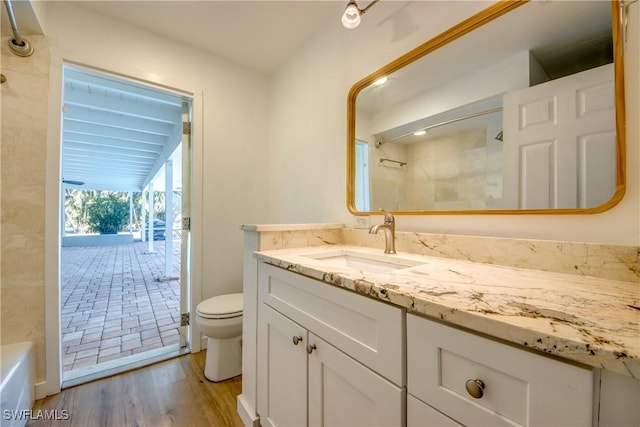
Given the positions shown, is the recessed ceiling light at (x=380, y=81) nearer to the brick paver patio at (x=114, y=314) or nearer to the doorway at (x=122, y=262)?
the doorway at (x=122, y=262)

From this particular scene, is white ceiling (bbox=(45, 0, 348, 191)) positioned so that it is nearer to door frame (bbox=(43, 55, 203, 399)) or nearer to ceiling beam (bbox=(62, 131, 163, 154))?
door frame (bbox=(43, 55, 203, 399))

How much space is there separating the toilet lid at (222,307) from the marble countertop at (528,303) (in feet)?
3.11

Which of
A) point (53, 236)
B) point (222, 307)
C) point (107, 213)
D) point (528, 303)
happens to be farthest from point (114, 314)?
point (107, 213)

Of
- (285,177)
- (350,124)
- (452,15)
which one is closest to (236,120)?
(285,177)

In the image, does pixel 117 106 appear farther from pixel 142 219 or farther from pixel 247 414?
pixel 142 219

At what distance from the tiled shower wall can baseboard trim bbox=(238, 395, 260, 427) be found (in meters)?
1.21

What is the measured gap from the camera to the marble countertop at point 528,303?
1.29ft

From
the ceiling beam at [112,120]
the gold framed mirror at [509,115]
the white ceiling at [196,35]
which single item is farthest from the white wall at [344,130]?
the ceiling beam at [112,120]

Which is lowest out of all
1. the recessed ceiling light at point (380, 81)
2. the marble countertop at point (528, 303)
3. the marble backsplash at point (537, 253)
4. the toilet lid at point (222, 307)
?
the toilet lid at point (222, 307)

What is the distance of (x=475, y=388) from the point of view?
1.67 ft

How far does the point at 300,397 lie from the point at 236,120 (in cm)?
212

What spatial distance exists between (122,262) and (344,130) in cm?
614

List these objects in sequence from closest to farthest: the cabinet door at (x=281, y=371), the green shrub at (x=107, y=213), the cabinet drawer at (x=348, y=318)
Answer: the cabinet drawer at (x=348, y=318) < the cabinet door at (x=281, y=371) < the green shrub at (x=107, y=213)

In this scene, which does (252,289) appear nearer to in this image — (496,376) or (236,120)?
(496,376)
